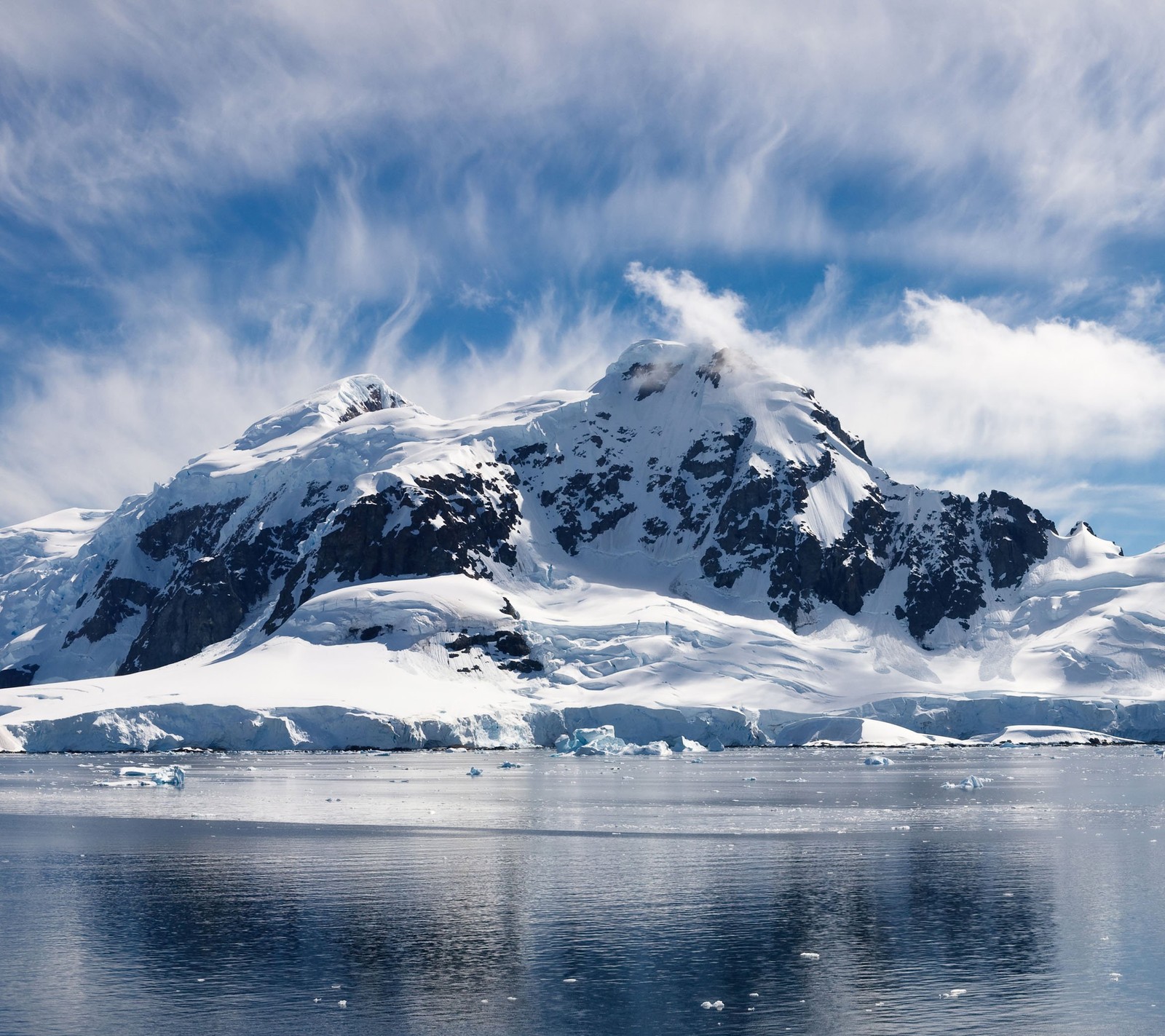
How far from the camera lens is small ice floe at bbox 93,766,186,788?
252ft

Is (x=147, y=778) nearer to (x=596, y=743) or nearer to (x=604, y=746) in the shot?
(x=596, y=743)

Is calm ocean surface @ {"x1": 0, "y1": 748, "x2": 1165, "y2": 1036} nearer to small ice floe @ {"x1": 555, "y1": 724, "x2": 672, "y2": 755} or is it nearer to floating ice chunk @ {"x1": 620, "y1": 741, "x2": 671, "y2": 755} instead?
small ice floe @ {"x1": 555, "y1": 724, "x2": 672, "y2": 755}

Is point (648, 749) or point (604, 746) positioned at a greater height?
point (604, 746)

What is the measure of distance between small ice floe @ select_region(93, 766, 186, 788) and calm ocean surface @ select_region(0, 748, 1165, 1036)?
14.2m

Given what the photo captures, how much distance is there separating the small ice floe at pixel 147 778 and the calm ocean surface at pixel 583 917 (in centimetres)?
1425

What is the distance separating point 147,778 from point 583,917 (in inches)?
2265

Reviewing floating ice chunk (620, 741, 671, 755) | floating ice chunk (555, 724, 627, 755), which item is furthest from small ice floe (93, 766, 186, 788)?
floating ice chunk (620, 741, 671, 755)

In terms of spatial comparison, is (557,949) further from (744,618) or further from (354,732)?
(744,618)

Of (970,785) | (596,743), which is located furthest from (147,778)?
(596,743)

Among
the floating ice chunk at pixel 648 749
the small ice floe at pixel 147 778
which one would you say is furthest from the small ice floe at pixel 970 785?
the floating ice chunk at pixel 648 749

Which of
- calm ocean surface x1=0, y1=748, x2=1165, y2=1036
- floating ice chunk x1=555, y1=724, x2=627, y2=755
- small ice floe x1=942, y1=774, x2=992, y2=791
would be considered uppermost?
floating ice chunk x1=555, y1=724, x2=627, y2=755

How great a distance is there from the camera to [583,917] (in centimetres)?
2986

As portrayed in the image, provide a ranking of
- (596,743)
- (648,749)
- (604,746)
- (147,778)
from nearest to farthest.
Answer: (147,778) < (596,743) < (604,746) < (648,749)

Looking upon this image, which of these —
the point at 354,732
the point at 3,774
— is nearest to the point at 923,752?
the point at 354,732
